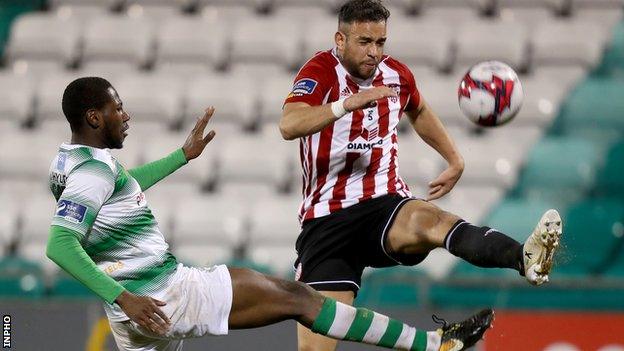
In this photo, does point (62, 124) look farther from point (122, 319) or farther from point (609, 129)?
point (122, 319)

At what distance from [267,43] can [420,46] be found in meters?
1.20

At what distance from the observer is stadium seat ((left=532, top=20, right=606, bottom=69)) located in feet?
29.1

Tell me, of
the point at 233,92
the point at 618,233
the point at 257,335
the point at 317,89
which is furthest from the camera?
the point at 233,92

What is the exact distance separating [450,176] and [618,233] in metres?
2.47

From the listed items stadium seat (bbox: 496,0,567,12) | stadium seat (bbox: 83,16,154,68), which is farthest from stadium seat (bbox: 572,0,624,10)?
stadium seat (bbox: 83,16,154,68)

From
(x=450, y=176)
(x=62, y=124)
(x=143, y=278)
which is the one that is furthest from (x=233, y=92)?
(x=143, y=278)

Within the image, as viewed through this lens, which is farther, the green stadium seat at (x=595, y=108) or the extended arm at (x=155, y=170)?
the green stadium seat at (x=595, y=108)

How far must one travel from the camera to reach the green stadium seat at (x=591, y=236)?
24.5 ft

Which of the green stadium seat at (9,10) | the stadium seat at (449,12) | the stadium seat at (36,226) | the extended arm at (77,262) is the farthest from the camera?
the green stadium seat at (9,10)

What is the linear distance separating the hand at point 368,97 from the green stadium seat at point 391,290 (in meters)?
2.33

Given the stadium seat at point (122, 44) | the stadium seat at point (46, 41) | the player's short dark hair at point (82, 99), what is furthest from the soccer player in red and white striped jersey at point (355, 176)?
the stadium seat at point (46, 41)

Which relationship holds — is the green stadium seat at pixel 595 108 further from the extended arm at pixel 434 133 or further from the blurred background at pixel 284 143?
the extended arm at pixel 434 133

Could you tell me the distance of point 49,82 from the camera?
911 centimetres

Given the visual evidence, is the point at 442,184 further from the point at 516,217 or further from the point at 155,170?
the point at 516,217
